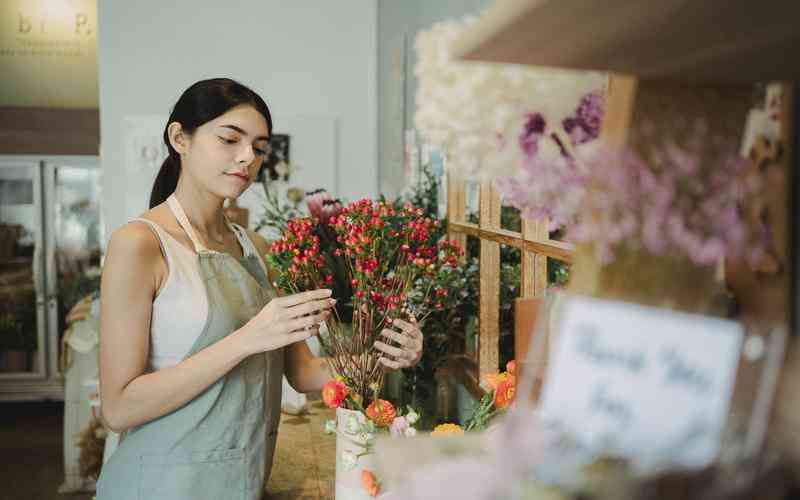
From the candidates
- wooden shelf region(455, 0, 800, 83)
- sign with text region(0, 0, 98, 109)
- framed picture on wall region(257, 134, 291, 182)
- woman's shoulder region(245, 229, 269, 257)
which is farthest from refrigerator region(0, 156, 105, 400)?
wooden shelf region(455, 0, 800, 83)

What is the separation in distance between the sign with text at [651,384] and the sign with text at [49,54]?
594cm

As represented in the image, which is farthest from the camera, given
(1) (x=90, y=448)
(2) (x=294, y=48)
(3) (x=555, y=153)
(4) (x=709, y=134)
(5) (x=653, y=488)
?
(1) (x=90, y=448)

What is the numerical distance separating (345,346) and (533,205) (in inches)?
32.3

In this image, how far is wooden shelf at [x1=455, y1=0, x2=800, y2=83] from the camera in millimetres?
414

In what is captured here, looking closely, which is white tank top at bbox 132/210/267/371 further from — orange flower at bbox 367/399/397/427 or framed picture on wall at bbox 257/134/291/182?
framed picture on wall at bbox 257/134/291/182

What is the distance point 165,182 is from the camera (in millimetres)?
1599

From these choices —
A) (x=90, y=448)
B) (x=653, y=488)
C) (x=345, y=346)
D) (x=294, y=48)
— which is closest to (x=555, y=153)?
(x=653, y=488)

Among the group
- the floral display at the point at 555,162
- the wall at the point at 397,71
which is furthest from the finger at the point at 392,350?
the wall at the point at 397,71

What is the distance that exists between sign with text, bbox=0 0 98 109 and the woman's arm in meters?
5.01

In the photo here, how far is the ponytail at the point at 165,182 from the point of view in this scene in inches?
62.4

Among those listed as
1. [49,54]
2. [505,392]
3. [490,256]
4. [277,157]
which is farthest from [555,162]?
[49,54]

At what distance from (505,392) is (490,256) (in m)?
0.71

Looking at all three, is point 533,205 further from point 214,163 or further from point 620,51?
point 214,163

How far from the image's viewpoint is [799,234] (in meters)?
0.53
